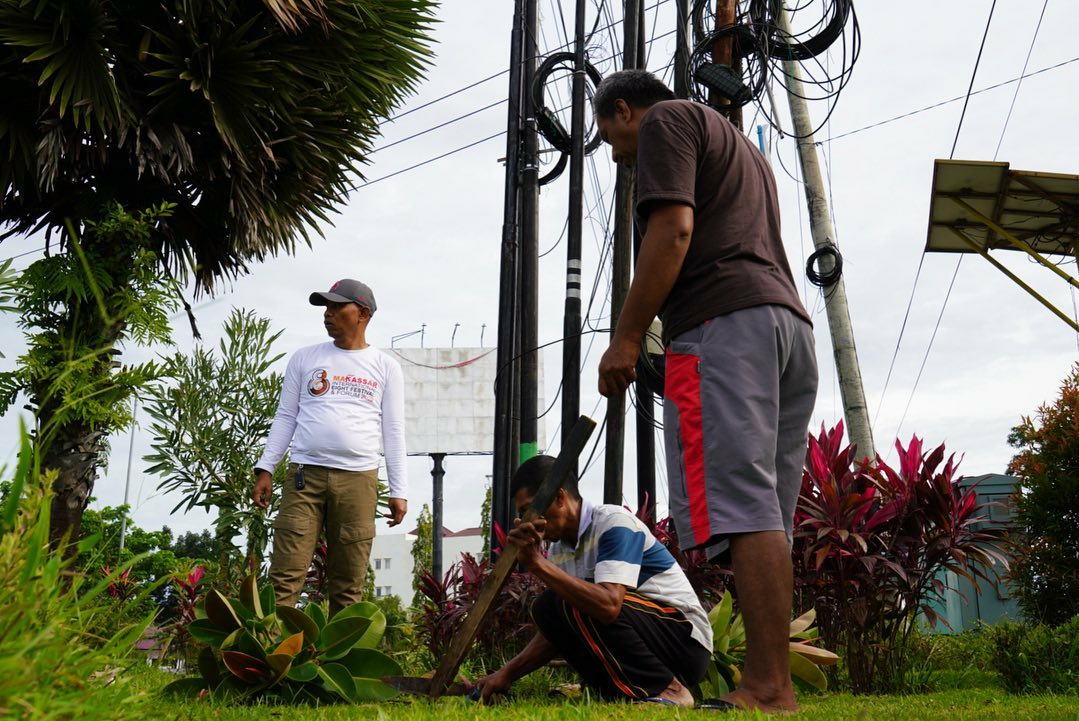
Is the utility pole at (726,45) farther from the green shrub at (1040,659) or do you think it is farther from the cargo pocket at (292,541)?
the cargo pocket at (292,541)

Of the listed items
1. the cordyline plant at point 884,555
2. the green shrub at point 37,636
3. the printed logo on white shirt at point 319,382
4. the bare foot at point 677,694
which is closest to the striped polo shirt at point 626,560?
the bare foot at point 677,694

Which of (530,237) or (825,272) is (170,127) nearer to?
(530,237)

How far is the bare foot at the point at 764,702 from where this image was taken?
2.55 meters

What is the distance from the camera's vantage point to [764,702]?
2570mm

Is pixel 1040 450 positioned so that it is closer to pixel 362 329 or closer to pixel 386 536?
pixel 362 329

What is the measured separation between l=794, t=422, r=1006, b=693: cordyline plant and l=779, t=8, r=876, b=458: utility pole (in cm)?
533

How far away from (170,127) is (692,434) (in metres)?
5.17

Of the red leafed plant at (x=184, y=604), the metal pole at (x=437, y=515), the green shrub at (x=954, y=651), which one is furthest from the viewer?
the metal pole at (x=437, y=515)

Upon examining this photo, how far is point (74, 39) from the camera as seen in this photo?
19.8ft

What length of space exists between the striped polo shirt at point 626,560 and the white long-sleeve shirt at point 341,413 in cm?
Answer: 153

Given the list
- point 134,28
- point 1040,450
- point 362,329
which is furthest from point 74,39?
point 1040,450

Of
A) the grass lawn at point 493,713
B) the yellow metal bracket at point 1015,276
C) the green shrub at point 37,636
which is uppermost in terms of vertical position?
the yellow metal bracket at point 1015,276

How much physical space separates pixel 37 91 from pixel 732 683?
5742mm

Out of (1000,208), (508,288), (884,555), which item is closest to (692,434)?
(884,555)
